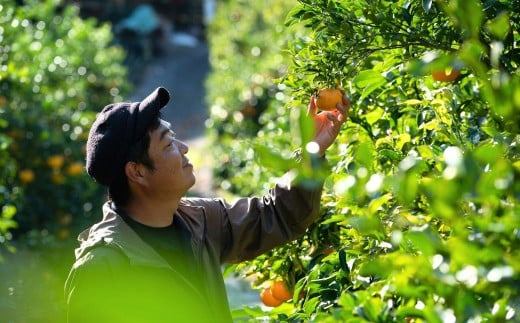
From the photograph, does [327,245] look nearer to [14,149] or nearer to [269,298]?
[269,298]

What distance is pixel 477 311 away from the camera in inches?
59.9

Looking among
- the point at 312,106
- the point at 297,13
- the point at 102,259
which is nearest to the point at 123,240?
the point at 102,259

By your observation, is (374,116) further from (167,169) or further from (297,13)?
(167,169)

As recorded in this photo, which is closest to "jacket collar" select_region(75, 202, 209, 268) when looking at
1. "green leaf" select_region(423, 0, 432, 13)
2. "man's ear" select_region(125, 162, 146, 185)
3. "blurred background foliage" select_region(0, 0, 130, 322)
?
"man's ear" select_region(125, 162, 146, 185)

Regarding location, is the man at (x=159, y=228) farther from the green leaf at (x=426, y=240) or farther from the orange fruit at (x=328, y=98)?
the green leaf at (x=426, y=240)

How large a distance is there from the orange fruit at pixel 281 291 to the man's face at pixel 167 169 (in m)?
0.57

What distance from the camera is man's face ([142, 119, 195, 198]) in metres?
2.64

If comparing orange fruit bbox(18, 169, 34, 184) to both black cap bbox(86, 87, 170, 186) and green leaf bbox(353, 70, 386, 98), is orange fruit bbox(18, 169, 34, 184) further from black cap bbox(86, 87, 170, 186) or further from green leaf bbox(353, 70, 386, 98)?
green leaf bbox(353, 70, 386, 98)

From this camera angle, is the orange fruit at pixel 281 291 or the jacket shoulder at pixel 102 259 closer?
the jacket shoulder at pixel 102 259

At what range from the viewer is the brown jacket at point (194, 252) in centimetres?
240

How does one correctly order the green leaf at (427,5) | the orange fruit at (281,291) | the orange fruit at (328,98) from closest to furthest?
the green leaf at (427,5) < the orange fruit at (328,98) < the orange fruit at (281,291)

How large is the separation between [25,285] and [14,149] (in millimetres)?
1766

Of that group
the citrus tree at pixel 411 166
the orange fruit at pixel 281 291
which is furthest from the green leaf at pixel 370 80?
the orange fruit at pixel 281 291

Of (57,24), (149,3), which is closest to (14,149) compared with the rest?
(57,24)
